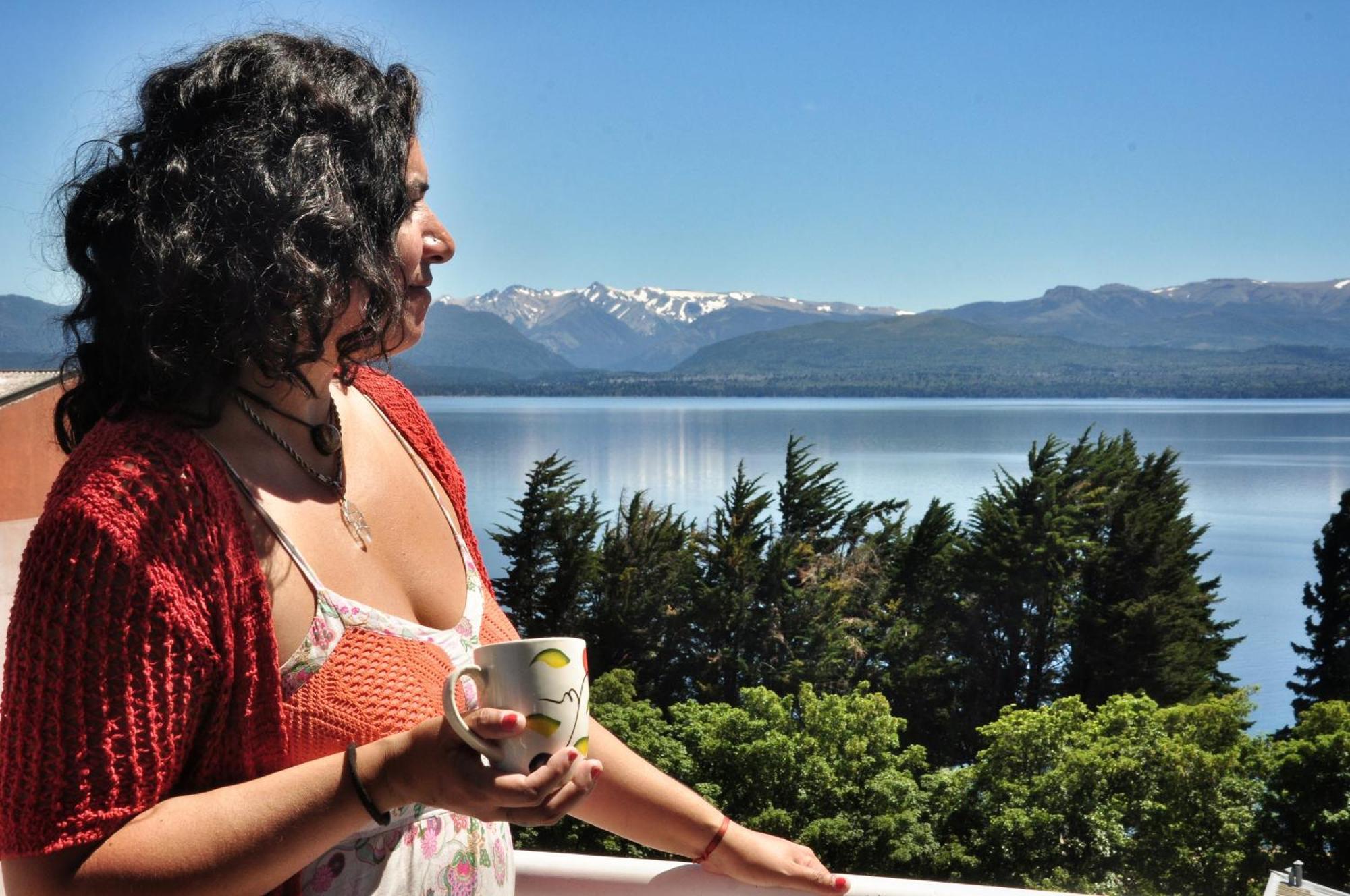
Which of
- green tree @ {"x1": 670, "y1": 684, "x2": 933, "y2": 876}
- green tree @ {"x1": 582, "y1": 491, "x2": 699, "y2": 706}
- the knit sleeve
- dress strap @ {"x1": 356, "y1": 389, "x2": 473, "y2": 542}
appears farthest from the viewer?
green tree @ {"x1": 582, "y1": 491, "x2": 699, "y2": 706}

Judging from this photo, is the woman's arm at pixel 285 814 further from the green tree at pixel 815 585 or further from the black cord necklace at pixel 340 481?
the green tree at pixel 815 585

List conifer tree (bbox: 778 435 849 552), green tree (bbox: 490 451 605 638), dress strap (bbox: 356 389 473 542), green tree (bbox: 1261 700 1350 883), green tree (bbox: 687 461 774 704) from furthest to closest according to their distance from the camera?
conifer tree (bbox: 778 435 849 552)
green tree (bbox: 490 451 605 638)
green tree (bbox: 687 461 774 704)
green tree (bbox: 1261 700 1350 883)
dress strap (bbox: 356 389 473 542)

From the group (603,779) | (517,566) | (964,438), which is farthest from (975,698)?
(964,438)

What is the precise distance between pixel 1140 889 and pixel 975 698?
49.5 feet

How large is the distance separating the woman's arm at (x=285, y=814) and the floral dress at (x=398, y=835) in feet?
0.21

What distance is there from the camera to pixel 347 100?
107 centimetres

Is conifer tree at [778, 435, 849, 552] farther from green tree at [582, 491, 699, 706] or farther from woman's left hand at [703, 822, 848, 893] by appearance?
woman's left hand at [703, 822, 848, 893]

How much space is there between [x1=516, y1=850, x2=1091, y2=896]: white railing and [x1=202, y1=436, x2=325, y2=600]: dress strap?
2.43 ft

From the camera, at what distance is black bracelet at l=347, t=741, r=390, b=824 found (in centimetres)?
91

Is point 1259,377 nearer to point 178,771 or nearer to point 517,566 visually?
point 517,566

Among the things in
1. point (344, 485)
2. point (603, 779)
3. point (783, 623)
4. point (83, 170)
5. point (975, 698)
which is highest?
point (83, 170)

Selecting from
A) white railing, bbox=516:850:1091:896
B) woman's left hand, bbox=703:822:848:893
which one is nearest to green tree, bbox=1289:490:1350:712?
white railing, bbox=516:850:1091:896

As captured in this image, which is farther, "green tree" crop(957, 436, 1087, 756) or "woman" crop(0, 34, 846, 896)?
"green tree" crop(957, 436, 1087, 756)

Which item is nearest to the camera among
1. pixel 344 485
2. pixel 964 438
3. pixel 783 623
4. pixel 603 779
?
pixel 344 485
